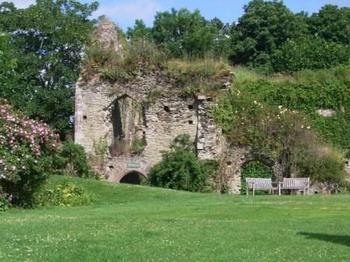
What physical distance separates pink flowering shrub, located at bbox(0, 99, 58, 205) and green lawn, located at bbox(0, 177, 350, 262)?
1.07 meters

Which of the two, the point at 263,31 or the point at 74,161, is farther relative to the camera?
the point at 263,31

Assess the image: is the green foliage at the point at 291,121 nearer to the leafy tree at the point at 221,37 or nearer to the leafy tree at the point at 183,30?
the leafy tree at the point at 221,37

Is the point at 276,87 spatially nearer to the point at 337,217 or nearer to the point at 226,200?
the point at 226,200

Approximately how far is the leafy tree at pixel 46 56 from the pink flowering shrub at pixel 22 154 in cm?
1790

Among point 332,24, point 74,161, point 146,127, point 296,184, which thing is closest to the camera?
point 296,184

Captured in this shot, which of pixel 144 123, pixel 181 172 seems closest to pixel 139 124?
pixel 144 123

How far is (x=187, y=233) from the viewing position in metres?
13.8

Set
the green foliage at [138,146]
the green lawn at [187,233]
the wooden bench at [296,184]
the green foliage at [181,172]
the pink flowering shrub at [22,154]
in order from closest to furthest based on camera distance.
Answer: the green lawn at [187,233], the pink flowering shrub at [22,154], the wooden bench at [296,184], the green foliage at [181,172], the green foliage at [138,146]

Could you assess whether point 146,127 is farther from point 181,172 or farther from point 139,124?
point 181,172

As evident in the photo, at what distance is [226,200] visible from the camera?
78.9 ft

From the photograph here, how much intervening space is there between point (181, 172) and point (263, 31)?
34.4m

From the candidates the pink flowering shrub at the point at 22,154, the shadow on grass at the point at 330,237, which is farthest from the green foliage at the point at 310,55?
the shadow on grass at the point at 330,237

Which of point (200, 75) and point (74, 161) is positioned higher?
point (200, 75)

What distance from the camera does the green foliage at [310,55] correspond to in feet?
186
